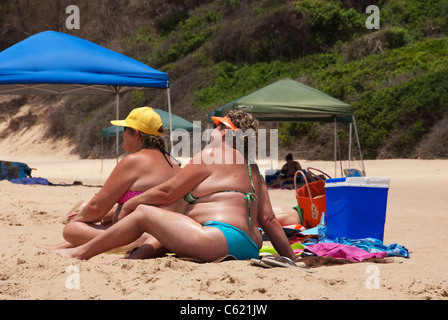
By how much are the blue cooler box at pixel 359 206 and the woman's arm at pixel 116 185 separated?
1.68 m

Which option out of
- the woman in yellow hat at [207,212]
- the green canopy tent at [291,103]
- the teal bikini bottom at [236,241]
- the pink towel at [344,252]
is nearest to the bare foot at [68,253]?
the woman in yellow hat at [207,212]

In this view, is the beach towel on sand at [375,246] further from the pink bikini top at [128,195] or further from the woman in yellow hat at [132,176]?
the pink bikini top at [128,195]

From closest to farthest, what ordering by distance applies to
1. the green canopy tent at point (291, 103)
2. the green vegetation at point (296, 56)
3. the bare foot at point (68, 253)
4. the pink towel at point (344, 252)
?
the bare foot at point (68, 253), the pink towel at point (344, 252), the green canopy tent at point (291, 103), the green vegetation at point (296, 56)

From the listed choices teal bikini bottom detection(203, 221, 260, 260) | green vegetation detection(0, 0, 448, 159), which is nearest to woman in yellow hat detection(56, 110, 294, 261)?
teal bikini bottom detection(203, 221, 260, 260)

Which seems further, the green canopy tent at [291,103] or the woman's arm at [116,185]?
the green canopy tent at [291,103]

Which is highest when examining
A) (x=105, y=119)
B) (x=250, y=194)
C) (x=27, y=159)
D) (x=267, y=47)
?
(x=267, y=47)

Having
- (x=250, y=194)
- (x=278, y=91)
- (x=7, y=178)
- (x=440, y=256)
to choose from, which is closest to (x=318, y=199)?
(x=440, y=256)

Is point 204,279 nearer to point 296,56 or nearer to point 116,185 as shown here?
point 116,185

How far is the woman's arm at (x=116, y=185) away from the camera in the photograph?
366 cm

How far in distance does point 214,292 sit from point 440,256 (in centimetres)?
225

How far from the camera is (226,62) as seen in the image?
1073 inches

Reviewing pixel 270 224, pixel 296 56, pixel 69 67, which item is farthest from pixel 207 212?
pixel 296 56
